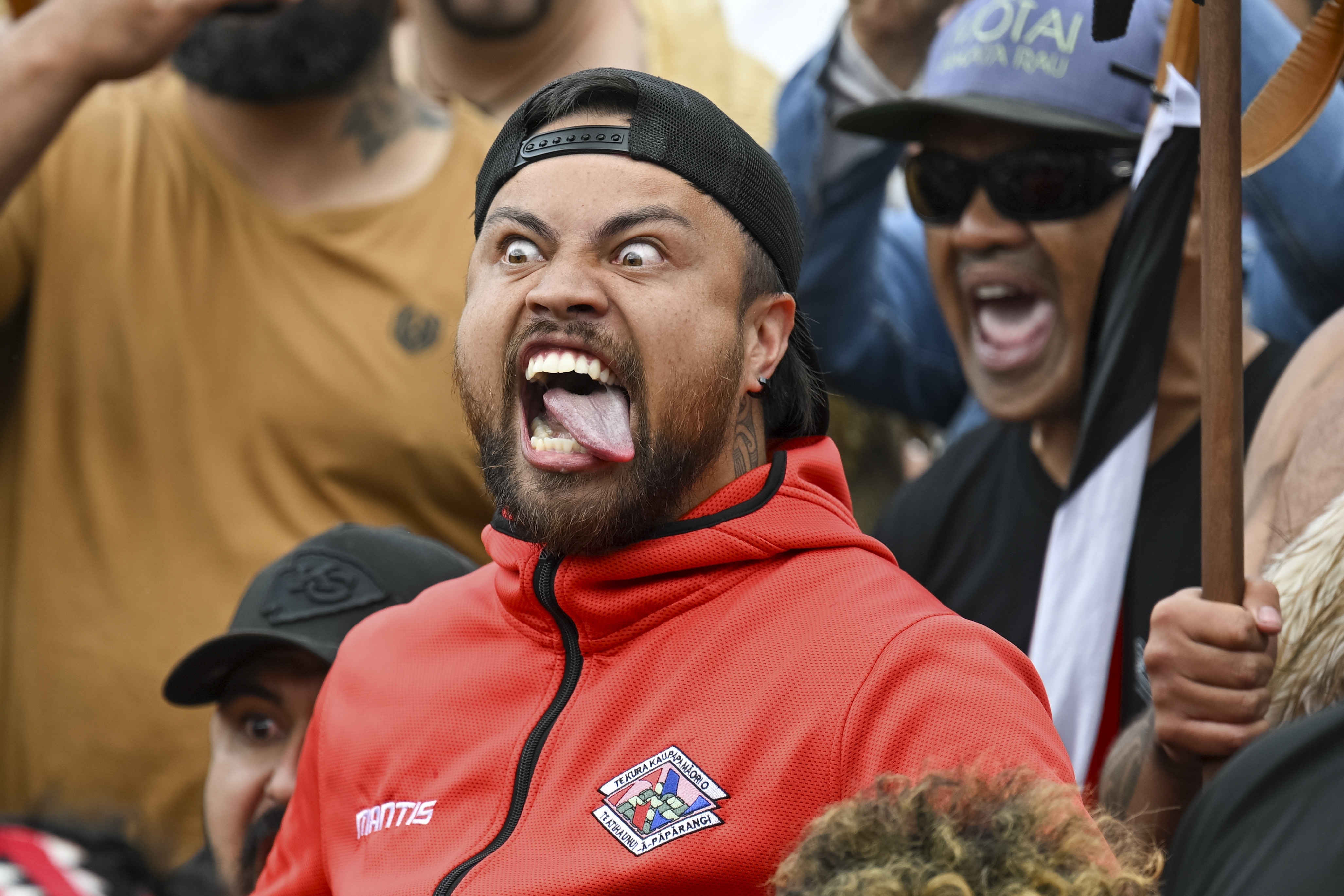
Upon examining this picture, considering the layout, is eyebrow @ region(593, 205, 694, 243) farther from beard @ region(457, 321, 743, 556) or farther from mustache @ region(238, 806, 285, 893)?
mustache @ region(238, 806, 285, 893)

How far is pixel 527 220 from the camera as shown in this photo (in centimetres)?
185

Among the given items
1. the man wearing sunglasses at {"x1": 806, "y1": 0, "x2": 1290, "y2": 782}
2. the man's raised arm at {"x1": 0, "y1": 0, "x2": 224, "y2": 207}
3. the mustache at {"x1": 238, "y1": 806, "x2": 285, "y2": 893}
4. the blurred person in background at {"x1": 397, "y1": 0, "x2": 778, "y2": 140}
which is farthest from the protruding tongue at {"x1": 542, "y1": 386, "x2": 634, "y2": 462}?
the blurred person in background at {"x1": 397, "y1": 0, "x2": 778, "y2": 140}

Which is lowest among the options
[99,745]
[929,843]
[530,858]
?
[99,745]

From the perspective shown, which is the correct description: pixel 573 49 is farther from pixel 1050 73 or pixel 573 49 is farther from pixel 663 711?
pixel 663 711

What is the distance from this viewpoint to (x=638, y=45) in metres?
4.20

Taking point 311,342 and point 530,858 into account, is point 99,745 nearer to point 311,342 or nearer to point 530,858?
point 311,342

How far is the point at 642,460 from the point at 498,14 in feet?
7.98

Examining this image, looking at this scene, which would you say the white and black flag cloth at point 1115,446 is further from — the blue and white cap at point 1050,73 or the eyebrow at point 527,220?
the eyebrow at point 527,220

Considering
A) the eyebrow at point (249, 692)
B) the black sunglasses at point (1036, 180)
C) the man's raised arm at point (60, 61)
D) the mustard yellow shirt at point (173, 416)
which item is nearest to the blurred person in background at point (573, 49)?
the mustard yellow shirt at point (173, 416)

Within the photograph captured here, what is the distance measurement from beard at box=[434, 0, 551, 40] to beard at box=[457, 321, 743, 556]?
231cm

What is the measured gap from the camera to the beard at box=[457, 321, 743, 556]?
179 centimetres

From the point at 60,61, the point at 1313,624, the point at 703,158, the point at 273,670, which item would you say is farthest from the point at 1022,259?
the point at 60,61

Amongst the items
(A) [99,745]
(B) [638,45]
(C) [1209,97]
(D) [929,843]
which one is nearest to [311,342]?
(A) [99,745]

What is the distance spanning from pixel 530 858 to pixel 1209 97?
49.4 inches
